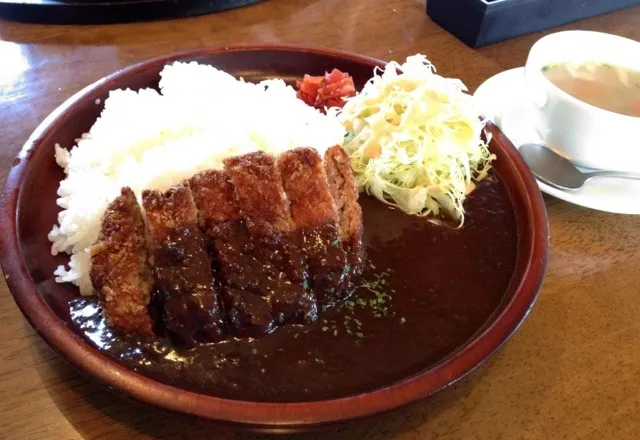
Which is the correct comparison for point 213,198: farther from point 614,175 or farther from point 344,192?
point 614,175

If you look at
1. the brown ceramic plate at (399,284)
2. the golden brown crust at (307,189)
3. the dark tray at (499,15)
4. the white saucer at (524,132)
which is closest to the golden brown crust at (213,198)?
the golden brown crust at (307,189)

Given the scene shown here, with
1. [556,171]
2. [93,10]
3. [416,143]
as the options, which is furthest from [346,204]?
[93,10]

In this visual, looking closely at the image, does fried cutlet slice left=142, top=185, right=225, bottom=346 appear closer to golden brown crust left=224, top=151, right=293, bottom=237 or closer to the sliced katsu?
the sliced katsu

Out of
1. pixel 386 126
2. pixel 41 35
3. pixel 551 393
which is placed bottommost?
pixel 551 393

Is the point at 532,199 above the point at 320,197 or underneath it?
underneath

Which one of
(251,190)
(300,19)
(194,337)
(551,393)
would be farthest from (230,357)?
(300,19)

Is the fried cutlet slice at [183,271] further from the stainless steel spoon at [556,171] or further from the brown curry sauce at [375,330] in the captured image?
the stainless steel spoon at [556,171]

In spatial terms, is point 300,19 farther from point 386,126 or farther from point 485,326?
point 485,326
